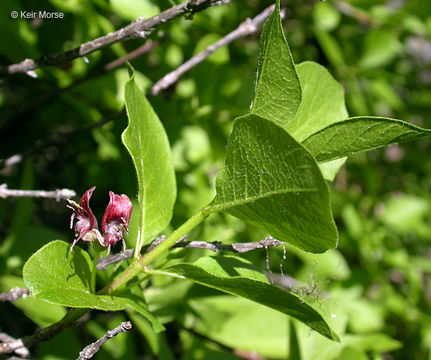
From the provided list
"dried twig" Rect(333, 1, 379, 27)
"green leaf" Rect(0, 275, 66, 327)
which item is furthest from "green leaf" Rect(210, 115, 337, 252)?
"dried twig" Rect(333, 1, 379, 27)

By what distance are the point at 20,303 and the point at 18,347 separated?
30cm

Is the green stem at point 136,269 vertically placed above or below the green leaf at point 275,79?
below

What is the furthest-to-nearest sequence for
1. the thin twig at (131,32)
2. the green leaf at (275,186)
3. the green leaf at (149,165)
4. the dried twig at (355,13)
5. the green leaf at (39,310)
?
the dried twig at (355,13) → the green leaf at (39,310) → the thin twig at (131,32) → the green leaf at (149,165) → the green leaf at (275,186)

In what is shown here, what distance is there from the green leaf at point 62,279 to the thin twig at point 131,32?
1.35 ft

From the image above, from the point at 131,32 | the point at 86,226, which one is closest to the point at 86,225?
the point at 86,226

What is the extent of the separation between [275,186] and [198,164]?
1.15m

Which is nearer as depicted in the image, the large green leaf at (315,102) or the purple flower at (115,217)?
the purple flower at (115,217)

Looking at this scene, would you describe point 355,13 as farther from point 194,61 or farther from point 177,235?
point 177,235

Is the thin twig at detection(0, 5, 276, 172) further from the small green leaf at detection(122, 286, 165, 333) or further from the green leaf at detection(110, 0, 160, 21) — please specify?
the small green leaf at detection(122, 286, 165, 333)

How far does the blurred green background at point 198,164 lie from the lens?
4.44 feet

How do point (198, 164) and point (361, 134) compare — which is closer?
point (361, 134)

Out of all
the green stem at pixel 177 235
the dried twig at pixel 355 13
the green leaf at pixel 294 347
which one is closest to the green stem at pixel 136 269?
the green stem at pixel 177 235

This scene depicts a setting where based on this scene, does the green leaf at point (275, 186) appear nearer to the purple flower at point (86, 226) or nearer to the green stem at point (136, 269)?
the green stem at point (136, 269)

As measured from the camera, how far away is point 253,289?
0.74 meters
